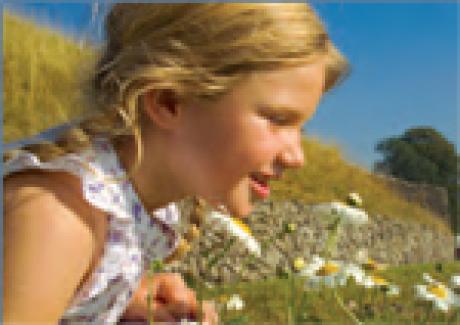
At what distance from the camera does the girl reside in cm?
132

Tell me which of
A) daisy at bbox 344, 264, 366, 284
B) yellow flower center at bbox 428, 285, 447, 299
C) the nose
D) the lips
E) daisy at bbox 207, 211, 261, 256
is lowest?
yellow flower center at bbox 428, 285, 447, 299

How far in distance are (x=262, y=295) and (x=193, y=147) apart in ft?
10.1

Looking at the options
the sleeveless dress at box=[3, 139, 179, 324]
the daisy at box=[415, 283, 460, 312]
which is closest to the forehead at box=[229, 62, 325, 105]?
the sleeveless dress at box=[3, 139, 179, 324]

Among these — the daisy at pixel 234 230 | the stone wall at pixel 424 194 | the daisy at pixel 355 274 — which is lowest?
the daisy at pixel 355 274

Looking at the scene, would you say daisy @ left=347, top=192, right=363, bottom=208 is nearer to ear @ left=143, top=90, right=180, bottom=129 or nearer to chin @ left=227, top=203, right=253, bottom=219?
chin @ left=227, top=203, right=253, bottom=219

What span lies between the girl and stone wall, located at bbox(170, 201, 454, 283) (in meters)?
1.38

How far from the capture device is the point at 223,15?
137 cm

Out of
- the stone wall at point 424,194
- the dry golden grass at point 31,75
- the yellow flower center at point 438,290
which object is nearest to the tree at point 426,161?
the stone wall at point 424,194

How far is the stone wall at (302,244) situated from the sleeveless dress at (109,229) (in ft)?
4.06

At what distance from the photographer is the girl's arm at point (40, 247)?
118cm

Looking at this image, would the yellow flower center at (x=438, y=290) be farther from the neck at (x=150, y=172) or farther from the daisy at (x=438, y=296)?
the neck at (x=150, y=172)

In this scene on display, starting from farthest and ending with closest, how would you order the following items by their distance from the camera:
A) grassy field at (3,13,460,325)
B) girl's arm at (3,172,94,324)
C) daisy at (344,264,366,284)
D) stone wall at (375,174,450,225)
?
stone wall at (375,174,450,225)
grassy field at (3,13,460,325)
daisy at (344,264,366,284)
girl's arm at (3,172,94,324)

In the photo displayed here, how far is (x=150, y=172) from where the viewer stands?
1.44 m

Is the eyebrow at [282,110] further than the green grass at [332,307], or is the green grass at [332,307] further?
the green grass at [332,307]
